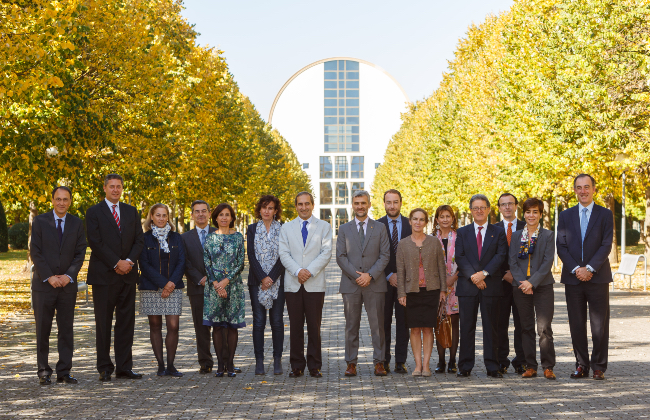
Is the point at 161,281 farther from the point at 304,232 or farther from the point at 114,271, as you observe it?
the point at 304,232

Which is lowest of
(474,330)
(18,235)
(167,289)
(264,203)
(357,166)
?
(474,330)

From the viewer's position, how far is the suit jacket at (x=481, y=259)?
8781 mm

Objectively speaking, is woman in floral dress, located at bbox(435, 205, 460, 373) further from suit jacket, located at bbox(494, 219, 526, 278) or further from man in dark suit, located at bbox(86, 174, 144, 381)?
man in dark suit, located at bbox(86, 174, 144, 381)

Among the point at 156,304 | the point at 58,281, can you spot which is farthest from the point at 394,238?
the point at 58,281

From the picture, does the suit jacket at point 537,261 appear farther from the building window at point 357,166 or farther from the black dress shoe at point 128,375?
the building window at point 357,166

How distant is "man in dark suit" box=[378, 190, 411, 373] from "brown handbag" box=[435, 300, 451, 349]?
40 centimetres

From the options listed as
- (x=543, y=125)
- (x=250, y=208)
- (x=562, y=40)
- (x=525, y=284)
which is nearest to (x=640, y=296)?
(x=543, y=125)

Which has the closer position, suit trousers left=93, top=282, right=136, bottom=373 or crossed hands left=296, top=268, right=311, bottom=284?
suit trousers left=93, top=282, right=136, bottom=373

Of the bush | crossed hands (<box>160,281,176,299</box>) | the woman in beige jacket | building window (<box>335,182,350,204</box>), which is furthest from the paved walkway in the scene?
building window (<box>335,182,350,204</box>)

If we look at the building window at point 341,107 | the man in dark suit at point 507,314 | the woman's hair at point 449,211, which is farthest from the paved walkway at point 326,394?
the building window at point 341,107

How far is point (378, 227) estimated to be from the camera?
352 inches

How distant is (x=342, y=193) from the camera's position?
393 ft

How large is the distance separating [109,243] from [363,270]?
116 inches

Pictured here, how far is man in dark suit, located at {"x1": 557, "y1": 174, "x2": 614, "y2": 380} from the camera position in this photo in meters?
8.50
